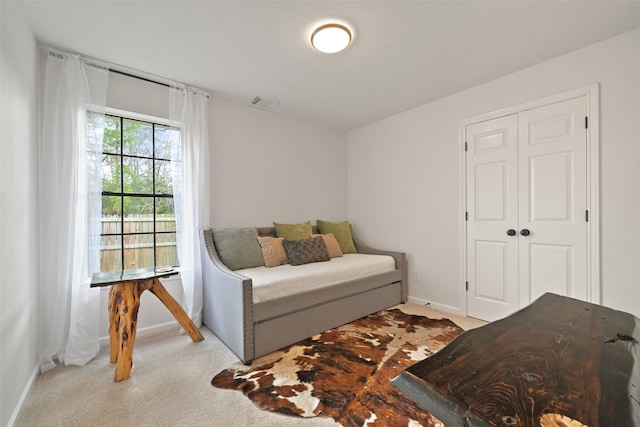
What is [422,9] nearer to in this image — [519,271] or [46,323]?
[519,271]

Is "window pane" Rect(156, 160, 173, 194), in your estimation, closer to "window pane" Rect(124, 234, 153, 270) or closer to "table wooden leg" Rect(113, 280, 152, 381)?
"window pane" Rect(124, 234, 153, 270)

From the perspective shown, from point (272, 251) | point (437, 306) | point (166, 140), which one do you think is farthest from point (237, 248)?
point (437, 306)

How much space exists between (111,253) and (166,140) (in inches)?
48.3

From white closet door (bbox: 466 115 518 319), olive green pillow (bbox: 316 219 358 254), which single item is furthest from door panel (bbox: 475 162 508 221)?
olive green pillow (bbox: 316 219 358 254)

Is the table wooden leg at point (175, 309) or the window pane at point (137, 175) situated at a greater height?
the window pane at point (137, 175)

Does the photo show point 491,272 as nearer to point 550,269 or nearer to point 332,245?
point 550,269

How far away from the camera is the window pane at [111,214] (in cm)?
249

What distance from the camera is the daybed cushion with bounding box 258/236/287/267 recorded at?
2.88 meters

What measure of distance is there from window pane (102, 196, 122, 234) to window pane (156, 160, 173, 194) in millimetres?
372

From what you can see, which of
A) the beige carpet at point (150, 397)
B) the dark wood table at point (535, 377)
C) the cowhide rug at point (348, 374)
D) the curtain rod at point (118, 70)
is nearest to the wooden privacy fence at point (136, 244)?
the beige carpet at point (150, 397)

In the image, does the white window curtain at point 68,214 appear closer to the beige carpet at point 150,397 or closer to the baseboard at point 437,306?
the beige carpet at point 150,397

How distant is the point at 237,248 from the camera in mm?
2807

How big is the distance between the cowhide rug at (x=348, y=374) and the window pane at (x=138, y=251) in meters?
1.47

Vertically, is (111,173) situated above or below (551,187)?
above
